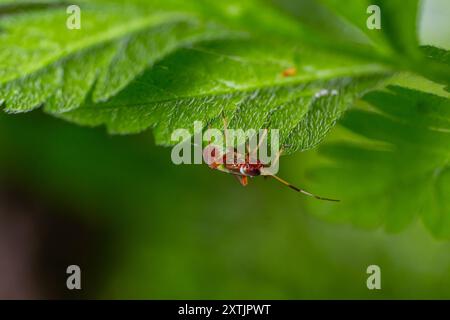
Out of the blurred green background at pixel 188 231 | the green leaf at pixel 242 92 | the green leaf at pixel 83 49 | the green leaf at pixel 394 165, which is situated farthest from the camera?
the blurred green background at pixel 188 231

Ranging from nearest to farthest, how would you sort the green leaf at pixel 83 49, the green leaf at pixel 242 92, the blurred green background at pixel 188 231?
1. the green leaf at pixel 83 49
2. the green leaf at pixel 242 92
3. the blurred green background at pixel 188 231

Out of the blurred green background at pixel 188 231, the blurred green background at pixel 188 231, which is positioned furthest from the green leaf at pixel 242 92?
the blurred green background at pixel 188 231

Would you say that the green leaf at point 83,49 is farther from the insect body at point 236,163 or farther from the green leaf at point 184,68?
the insect body at point 236,163

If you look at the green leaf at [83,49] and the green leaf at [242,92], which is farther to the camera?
the green leaf at [242,92]

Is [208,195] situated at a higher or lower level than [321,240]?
higher

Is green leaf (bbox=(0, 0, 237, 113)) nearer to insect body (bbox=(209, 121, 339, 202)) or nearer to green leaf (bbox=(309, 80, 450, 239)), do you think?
insect body (bbox=(209, 121, 339, 202))

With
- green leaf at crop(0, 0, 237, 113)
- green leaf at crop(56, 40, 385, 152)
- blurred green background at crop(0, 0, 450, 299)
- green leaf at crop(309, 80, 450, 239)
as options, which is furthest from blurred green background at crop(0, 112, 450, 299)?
green leaf at crop(0, 0, 237, 113)
